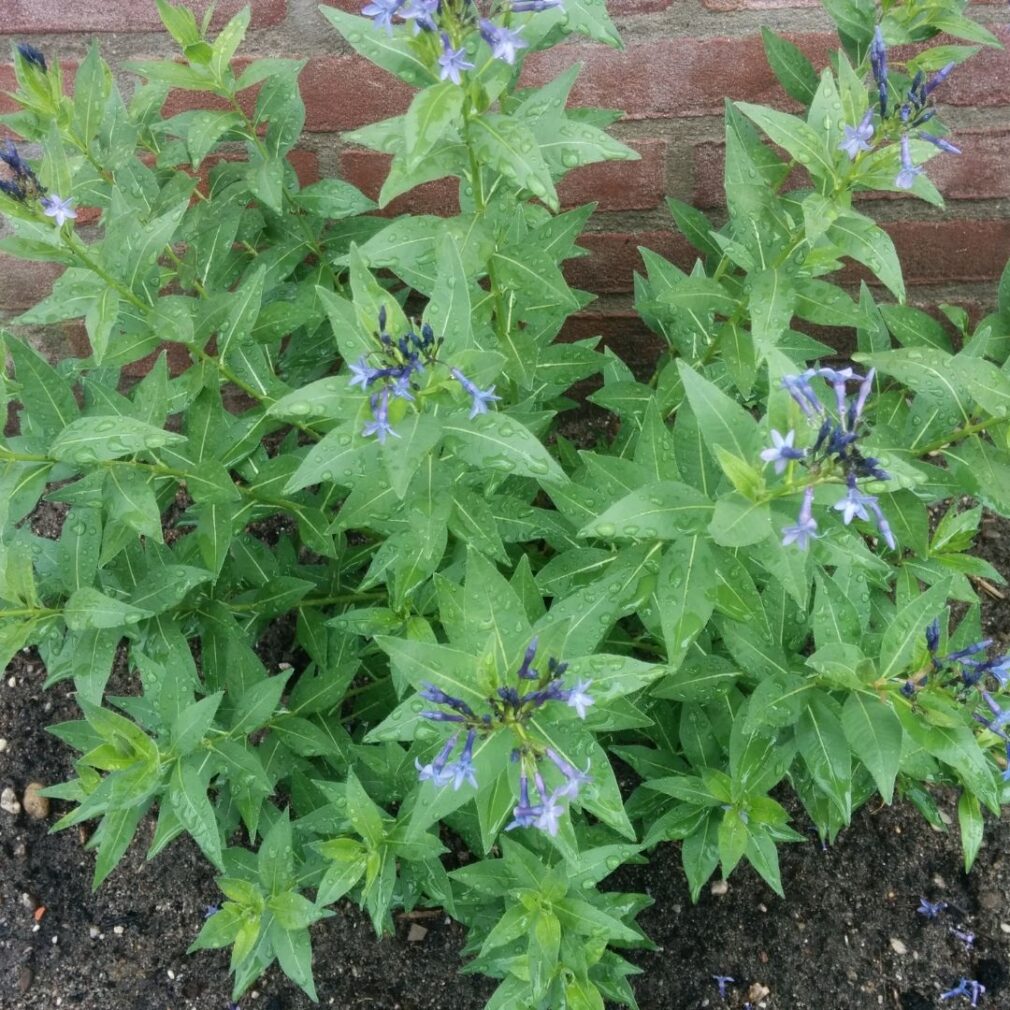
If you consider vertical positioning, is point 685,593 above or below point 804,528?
below

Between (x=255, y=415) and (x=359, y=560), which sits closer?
(x=255, y=415)

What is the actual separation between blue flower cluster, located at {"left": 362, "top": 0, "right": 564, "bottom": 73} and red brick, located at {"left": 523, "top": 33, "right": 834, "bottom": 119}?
1229mm

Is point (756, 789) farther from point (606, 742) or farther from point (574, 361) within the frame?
point (574, 361)

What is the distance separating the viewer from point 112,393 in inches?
75.2

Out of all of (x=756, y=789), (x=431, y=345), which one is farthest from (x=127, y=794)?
(x=756, y=789)

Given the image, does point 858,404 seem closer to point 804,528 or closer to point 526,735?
point 804,528

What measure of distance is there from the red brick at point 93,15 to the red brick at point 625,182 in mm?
968

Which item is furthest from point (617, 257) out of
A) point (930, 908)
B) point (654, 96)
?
point (930, 908)

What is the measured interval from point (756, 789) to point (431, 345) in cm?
125

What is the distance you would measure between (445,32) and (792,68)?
1139 mm

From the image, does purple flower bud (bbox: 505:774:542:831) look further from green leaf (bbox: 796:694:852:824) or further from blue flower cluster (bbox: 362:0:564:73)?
blue flower cluster (bbox: 362:0:564:73)

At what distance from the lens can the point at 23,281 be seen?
3146 mm

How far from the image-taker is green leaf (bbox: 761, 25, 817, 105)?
7.16 ft

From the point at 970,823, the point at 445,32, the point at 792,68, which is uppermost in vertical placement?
the point at 445,32
